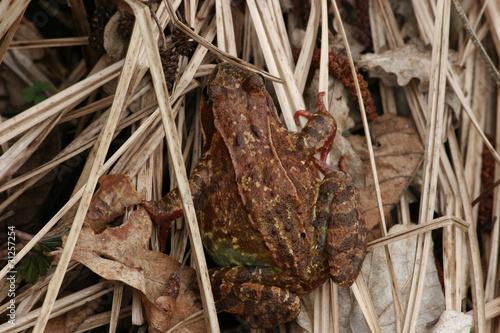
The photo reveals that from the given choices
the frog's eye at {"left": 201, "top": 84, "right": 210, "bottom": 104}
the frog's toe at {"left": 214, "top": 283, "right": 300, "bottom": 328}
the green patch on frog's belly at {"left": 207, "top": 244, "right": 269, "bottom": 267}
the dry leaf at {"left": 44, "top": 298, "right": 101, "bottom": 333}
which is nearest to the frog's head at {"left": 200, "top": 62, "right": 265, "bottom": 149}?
the frog's eye at {"left": 201, "top": 84, "right": 210, "bottom": 104}

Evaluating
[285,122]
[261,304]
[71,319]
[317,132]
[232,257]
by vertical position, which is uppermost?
[285,122]

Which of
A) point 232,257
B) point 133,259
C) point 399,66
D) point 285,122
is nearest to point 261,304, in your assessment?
point 232,257

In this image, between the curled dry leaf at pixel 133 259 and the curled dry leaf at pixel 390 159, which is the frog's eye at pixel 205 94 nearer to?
the curled dry leaf at pixel 133 259

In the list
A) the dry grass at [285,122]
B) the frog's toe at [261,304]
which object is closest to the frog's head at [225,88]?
the dry grass at [285,122]

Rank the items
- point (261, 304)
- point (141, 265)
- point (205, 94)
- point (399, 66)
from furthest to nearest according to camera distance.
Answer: point (399, 66)
point (205, 94)
point (141, 265)
point (261, 304)

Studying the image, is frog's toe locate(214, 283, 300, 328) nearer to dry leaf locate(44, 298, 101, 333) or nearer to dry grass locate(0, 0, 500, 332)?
dry grass locate(0, 0, 500, 332)

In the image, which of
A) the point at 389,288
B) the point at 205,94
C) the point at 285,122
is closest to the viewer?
A: the point at 389,288

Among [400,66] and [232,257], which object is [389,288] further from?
[400,66]
